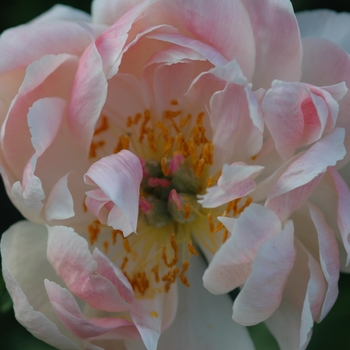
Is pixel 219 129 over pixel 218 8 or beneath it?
beneath

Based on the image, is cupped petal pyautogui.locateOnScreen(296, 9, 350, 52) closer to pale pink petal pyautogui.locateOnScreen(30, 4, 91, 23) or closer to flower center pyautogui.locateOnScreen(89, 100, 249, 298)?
flower center pyautogui.locateOnScreen(89, 100, 249, 298)

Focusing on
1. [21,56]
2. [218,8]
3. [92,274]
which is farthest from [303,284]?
[21,56]

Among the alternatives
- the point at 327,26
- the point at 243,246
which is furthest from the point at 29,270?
the point at 327,26

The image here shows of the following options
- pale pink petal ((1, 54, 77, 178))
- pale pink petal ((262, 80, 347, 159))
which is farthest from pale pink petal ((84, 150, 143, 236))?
pale pink petal ((262, 80, 347, 159))

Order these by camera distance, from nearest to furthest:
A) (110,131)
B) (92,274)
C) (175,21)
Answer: (92,274) → (175,21) → (110,131)

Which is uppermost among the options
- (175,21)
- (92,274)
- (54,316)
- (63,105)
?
(175,21)

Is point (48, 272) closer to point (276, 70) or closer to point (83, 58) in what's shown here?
point (83, 58)

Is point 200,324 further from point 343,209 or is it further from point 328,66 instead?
point 328,66
